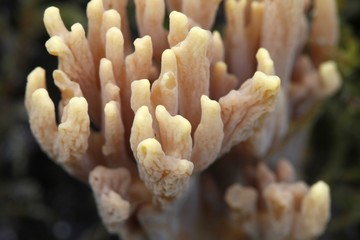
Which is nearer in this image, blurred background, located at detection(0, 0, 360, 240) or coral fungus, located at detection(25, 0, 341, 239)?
coral fungus, located at detection(25, 0, 341, 239)

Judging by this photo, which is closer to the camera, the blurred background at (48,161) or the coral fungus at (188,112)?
the coral fungus at (188,112)

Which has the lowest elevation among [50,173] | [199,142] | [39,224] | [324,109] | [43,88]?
[39,224]

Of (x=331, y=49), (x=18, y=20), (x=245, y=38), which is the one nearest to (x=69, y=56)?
(x=245, y=38)

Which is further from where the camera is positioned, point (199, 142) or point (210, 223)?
point (210, 223)

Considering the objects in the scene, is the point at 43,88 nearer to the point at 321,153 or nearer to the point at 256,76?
the point at 256,76

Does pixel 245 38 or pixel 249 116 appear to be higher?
pixel 245 38
